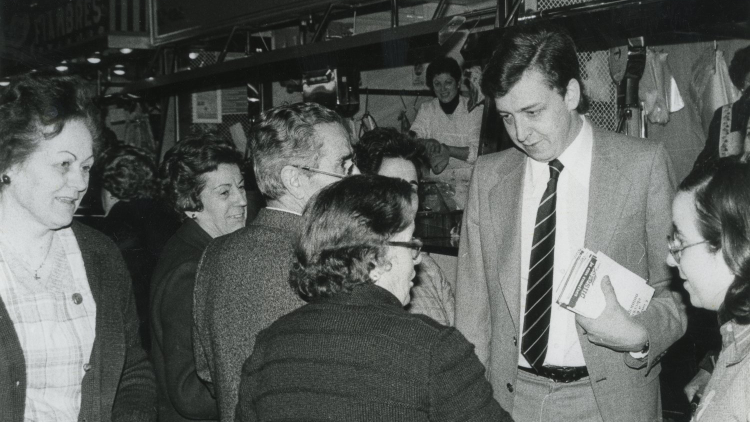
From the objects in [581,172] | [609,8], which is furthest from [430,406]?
[609,8]

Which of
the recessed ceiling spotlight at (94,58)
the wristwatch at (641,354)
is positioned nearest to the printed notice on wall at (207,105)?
the recessed ceiling spotlight at (94,58)

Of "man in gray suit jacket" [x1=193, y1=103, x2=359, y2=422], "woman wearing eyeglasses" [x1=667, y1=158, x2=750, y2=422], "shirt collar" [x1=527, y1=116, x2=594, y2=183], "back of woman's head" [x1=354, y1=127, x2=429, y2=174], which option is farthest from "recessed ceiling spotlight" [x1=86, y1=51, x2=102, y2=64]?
"woman wearing eyeglasses" [x1=667, y1=158, x2=750, y2=422]

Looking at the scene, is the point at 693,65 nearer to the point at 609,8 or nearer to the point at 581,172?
the point at 609,8

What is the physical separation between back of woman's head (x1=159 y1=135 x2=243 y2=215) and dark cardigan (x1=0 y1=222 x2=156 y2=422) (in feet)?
2.83

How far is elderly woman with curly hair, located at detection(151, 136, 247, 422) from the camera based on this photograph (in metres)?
2.52

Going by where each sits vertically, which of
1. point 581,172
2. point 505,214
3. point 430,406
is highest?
point 581,172

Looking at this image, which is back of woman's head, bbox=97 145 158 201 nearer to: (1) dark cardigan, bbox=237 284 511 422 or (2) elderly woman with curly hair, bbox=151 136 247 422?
(2) elderly woman with curly hair, bbox=151 136 247 422

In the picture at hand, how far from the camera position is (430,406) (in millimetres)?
1508

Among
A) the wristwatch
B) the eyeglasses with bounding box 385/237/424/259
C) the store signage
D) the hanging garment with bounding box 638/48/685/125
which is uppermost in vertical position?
the store signage

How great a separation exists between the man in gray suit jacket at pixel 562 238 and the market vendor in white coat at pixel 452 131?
12.5ft

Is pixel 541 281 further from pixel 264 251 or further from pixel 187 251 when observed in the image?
pixel 187 251

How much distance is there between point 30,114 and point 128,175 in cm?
214

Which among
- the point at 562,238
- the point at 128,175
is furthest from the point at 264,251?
the point at 128,175

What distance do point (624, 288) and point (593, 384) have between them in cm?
33
